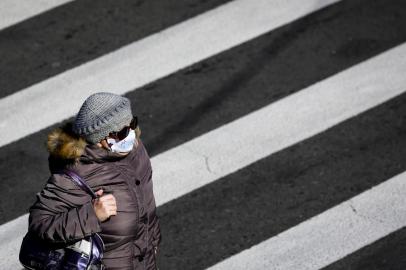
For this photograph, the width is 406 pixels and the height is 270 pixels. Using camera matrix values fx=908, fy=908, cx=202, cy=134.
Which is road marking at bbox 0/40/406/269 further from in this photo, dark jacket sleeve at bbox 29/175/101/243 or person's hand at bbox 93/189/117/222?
person's hand at bbox 93/189/117/222

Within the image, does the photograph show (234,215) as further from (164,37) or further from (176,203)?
(164,37)

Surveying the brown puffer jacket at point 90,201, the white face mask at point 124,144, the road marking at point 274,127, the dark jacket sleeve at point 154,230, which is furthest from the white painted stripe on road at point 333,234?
the white face mask at point 124,144

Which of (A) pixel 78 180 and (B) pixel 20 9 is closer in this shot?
(A) pixel 78 180

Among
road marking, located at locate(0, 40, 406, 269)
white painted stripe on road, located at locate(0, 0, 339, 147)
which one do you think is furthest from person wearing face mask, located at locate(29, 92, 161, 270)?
white painted stripe on road, located at locate(0, 0, 339, 147)

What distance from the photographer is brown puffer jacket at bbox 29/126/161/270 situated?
14.5ft

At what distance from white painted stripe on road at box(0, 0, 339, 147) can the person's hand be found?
2.82m

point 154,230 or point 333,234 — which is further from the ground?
point 154,230

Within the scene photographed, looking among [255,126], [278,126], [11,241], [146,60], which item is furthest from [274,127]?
[11,241]

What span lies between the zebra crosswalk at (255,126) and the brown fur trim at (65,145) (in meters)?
1.90

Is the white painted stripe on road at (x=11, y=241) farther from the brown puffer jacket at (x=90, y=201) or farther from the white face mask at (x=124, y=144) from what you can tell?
the white face mask at (x=124, y=144)

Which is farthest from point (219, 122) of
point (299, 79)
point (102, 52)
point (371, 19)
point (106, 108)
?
point (106, 108)

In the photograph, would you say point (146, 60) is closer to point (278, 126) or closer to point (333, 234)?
point (278, 126)

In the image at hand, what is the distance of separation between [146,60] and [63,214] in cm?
340

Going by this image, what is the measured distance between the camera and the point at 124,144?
470 centimetres
